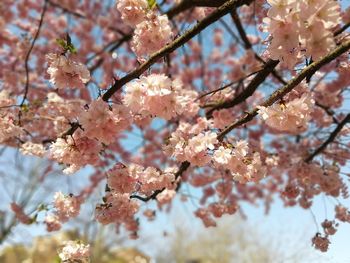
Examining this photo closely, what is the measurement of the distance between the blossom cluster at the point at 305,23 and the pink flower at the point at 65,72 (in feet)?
4.17

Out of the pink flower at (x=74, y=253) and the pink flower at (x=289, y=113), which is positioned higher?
the pink flower at (x=289, y=113)

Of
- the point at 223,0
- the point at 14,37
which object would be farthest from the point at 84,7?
the point at 223,0

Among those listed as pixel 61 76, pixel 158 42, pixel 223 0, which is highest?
pixel 223 0

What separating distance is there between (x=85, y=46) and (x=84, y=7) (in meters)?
0.99

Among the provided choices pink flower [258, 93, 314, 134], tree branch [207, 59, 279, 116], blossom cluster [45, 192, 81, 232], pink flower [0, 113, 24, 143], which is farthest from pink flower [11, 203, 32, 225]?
pink flower [258, 93, 314, 134]

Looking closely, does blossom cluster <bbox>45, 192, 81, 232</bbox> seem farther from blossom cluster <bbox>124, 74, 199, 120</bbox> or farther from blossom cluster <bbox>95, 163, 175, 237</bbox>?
blossom cluster <bbox>124, 74, 199, 120</bbox>

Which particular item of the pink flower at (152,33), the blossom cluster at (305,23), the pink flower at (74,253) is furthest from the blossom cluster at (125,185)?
the blossom cluster at (305,23)

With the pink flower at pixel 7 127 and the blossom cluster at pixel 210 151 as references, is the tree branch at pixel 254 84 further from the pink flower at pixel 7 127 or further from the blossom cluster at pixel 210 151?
the pink flower at pixel 7 127

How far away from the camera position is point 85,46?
966cm

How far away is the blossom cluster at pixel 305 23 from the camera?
1776 mm

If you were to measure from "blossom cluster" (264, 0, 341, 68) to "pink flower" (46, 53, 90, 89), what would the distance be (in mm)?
1272

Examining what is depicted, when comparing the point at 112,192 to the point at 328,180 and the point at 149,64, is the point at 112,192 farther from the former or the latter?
the point at 328,180

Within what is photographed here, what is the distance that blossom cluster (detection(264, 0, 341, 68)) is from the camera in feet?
5.83

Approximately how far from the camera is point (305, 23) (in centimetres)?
185
